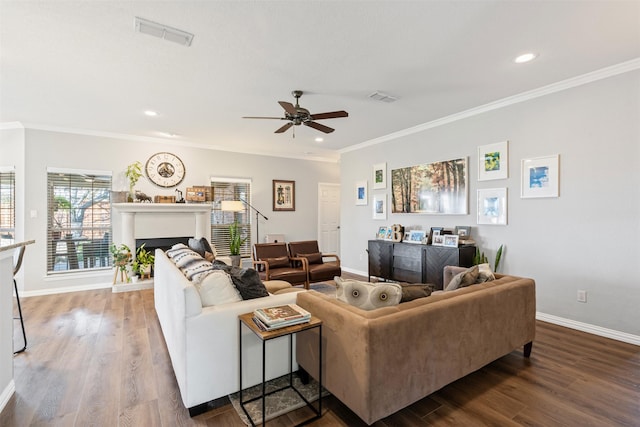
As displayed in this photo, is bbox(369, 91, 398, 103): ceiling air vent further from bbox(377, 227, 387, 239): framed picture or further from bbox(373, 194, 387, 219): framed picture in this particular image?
bbox(377, 227, 387, 239): framed picture

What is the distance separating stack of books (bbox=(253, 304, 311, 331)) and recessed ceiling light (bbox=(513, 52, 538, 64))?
117 inches

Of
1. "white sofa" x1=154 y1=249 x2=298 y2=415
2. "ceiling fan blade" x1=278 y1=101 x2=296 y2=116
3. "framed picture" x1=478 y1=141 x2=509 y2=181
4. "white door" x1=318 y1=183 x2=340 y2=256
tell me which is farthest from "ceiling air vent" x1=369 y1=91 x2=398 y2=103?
"white door" x1=318 y1=183 x2=340 y2=256

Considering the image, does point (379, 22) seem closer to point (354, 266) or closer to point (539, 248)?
point (539, 248)

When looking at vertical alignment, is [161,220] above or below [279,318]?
above

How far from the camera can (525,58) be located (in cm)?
277

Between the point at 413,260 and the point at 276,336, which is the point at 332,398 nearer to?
the point at 276,336

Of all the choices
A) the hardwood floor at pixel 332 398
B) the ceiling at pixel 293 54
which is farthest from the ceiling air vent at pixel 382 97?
the hardwood floor at pixel 332 398

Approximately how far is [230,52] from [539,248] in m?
4.03

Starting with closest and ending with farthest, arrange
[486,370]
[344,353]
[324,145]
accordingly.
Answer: [344,353], [486,370], [324,145]

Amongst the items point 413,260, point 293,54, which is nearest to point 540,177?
point 413,260

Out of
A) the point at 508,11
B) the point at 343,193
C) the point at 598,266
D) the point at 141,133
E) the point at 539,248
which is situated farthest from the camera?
the point at 343,193

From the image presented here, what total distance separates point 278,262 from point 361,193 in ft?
7.91

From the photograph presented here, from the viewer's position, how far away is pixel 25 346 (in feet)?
9.43

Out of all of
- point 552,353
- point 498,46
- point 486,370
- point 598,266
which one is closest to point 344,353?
point 486,370
